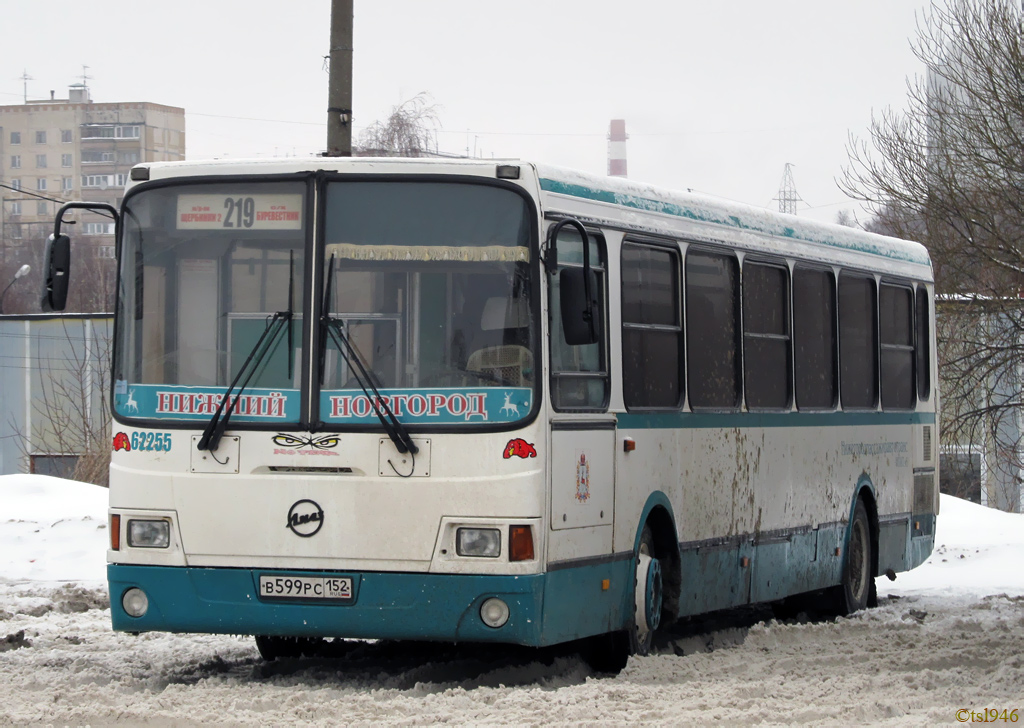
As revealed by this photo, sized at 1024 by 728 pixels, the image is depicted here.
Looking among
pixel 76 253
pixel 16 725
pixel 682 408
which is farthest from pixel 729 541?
pixel 76 253

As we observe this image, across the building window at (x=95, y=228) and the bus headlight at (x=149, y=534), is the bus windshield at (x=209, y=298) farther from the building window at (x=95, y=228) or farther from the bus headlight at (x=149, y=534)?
the building window at (x=95, y=228)

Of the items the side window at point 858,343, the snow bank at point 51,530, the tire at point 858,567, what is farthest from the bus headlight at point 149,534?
the snow bank at point 51,530

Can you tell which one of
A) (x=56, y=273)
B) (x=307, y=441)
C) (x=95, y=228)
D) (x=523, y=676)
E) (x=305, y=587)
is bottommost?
(x=523, y=676)

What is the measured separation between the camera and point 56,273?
8.34 metres

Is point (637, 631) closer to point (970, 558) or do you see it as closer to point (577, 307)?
point (577, 307)

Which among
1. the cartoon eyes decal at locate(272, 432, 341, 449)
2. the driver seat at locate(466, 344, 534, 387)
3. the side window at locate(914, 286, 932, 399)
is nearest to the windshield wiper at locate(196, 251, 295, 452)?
the cartoon eyes decal at locate(272, 432, 341, 449)

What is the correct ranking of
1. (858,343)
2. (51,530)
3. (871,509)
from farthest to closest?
(51,530) → (871,509) → (858,343)

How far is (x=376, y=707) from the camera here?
695 cm

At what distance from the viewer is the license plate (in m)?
7.80

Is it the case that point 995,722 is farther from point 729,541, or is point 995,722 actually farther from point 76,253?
point 76,253

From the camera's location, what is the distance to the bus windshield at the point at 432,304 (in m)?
7.77

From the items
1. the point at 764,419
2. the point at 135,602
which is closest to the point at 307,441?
the point at 135,602

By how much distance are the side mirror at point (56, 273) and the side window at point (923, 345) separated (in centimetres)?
799

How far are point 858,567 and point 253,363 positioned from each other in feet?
21.6
